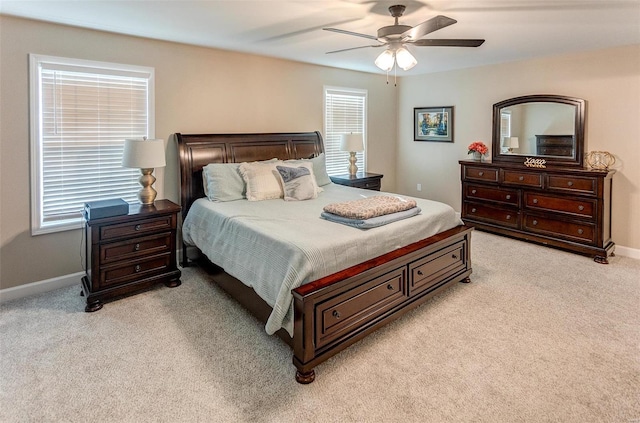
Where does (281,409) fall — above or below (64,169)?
below

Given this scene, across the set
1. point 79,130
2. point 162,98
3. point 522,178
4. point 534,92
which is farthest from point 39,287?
point 534,92

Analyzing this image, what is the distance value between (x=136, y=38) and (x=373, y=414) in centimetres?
397

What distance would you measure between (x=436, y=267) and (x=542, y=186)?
93.9 inches

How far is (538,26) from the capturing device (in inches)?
134

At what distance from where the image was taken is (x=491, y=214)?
17.0 feet

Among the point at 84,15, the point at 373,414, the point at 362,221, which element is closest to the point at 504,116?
the point at 362,221

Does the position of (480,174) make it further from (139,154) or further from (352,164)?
(139,154)

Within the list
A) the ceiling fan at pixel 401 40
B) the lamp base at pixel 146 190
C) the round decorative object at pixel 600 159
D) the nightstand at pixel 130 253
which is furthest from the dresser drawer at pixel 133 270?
the round decorative object at pixel 600 159

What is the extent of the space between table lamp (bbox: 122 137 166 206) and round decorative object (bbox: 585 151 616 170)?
487cm

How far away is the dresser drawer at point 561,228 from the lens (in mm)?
4242

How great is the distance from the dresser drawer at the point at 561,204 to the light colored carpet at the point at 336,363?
1066 mm

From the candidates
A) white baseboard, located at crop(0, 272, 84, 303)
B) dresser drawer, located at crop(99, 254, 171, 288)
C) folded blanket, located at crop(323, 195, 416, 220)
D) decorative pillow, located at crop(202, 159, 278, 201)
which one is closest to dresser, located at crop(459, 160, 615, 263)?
folded blanket, located at crop(323, 195, 416, 220)

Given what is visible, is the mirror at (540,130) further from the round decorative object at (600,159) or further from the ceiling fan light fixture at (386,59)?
the ceiling fan light fixture at (386,59)

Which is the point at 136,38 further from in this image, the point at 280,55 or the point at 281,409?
the point at 281,409
